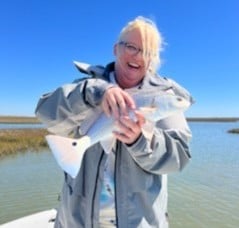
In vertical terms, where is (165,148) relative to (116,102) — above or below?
below

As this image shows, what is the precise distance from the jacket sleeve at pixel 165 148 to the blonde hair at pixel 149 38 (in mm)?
299

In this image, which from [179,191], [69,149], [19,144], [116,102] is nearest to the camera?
[116,102]

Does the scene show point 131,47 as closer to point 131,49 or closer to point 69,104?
point 131,49

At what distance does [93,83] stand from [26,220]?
3.64m

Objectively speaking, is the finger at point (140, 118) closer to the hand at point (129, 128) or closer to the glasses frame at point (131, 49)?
the hand at point (129, 128)

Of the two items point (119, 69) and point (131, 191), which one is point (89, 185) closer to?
point (131, 191)

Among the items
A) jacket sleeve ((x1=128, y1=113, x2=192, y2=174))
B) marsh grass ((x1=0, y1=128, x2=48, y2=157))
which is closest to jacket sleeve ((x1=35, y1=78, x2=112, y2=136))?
jacket sleeve ((x1=128, y1=113, x2=192, y2=174))

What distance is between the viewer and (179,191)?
11.9 meters

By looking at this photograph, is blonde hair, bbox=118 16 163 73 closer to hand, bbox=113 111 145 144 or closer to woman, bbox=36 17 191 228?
woman, bbox=36 17 191 228

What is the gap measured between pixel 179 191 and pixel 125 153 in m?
10.4

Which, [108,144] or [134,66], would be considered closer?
[108,144]

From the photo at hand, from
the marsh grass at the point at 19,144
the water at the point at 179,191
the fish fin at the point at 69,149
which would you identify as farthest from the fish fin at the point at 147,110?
the marsh grass at the point at 19,144

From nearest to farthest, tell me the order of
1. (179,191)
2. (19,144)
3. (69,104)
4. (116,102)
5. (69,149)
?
1. (116,102)
2. (69,149)
3. (69,104)
4. (179,191)
5. (19,144)

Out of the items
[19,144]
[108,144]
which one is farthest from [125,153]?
[19,144]
